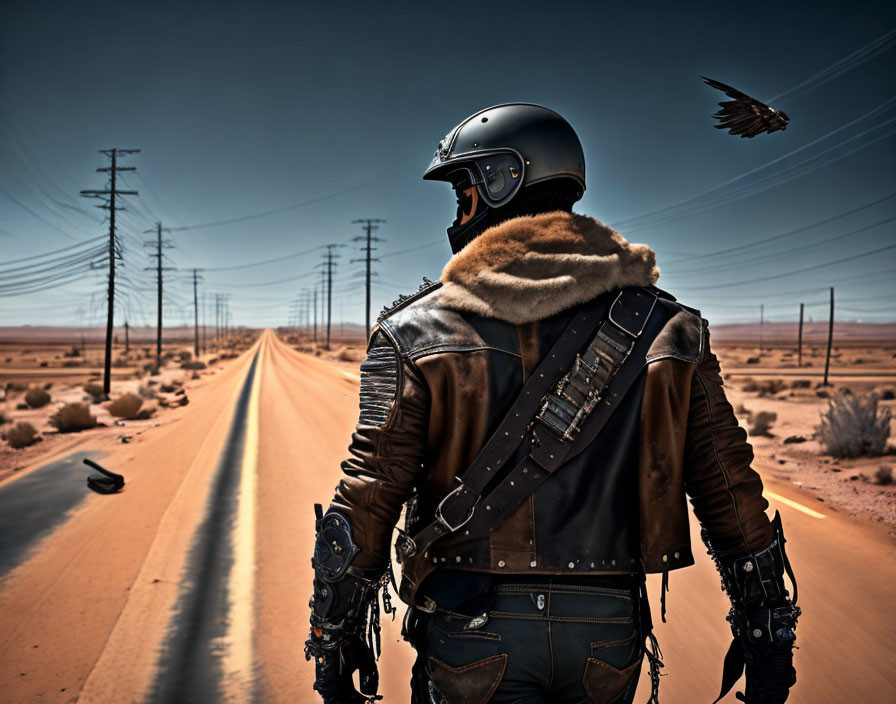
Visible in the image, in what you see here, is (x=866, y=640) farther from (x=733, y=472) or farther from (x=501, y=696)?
(x=501, y=696)

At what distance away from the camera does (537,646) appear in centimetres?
154

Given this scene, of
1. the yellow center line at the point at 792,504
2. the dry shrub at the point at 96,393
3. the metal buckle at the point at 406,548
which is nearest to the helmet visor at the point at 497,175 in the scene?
the metal buckle at the point at 406,548

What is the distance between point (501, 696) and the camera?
1.55 metres

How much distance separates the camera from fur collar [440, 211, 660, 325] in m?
1.65

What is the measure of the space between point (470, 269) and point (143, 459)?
10018mm

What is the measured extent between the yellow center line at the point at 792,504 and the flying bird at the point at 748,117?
560 cm

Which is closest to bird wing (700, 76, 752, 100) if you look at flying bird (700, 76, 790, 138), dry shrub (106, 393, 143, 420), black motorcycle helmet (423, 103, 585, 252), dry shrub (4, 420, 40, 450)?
flying bird (700, 76, 790, 138)

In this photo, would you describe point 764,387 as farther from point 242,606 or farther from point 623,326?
point 623,326

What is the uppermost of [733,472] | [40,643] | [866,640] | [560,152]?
[560,152]

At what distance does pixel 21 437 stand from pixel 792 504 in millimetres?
14923

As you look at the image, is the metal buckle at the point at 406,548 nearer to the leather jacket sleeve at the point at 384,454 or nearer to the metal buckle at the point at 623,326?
the leather jacket sleeve at the point at 384,454

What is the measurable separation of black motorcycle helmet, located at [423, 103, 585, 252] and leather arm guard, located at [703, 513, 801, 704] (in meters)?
1.36

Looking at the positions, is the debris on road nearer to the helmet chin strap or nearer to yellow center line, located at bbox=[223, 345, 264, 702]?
yellow center line, located at bbox=[223, 345, 264, 702]

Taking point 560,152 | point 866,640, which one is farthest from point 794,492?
point 560,152
